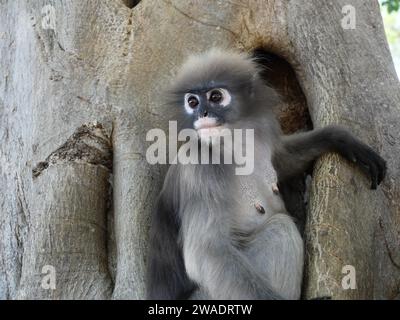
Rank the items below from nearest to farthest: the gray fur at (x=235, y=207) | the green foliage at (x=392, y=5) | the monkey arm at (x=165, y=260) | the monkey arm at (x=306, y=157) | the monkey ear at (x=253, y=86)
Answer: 1. the gray fur at (x=235, y=207)
2. the monkey arm at (x=165, y=260)
3. the monkey arm at (x=306, y=157)
4. the monkey ear at (x=253, y=86)
5. the green foliage at (x=392, y=5)

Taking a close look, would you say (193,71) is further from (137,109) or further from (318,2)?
(318,2)

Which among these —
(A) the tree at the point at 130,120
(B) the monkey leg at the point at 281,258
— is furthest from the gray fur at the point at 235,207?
(A) the tree at the point at 130,120

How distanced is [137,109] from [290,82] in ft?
4.60

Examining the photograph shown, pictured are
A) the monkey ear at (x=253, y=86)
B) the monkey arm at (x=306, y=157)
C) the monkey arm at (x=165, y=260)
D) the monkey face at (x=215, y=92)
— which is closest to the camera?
the monkey arm at (x=165, y=260)

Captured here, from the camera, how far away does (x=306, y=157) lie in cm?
589

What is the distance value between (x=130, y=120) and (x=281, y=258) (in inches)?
63.1

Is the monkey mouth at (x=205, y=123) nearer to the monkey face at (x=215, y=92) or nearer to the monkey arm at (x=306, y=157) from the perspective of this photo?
the monkey face at (x=215, y=92)

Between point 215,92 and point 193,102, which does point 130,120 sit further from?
point 215,92

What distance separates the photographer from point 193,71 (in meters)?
5.55

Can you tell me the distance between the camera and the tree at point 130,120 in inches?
215

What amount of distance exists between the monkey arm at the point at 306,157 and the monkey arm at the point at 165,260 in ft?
3.27

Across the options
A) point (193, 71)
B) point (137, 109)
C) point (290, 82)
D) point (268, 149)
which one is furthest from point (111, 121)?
point (290, 82)

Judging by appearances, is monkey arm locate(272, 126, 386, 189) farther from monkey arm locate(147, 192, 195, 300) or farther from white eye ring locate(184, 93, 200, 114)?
monkey arm locate(147, 192, 195, 300)

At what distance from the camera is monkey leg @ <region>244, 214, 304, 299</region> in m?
5.02
